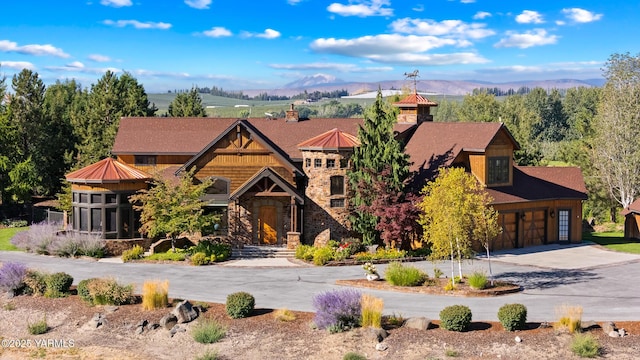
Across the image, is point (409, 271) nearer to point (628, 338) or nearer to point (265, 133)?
point (628, 338)

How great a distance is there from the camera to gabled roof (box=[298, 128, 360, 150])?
39.0m

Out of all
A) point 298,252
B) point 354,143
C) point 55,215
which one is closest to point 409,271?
point 298,252

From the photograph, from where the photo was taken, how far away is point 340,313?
23234mm

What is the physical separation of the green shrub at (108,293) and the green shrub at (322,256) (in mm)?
10715

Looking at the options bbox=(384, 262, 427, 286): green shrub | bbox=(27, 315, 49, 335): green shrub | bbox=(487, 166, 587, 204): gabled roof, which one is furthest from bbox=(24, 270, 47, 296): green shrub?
bbox=(487, 166, 587, 204): gabled roof

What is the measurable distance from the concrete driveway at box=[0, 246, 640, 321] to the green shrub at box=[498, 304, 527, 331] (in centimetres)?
139

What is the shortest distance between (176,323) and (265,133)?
74.3 feet

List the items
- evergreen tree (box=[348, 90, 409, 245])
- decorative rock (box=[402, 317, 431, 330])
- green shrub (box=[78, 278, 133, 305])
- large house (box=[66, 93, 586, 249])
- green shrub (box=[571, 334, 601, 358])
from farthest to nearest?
large house (box=[66, 93, 586, 249]), evergreen tree (box=[348, 90, 409, 245]), green shrub (box=[78, 278, 133, 305]), decorative rock (box=[402, 317, 431, 330]), green shrub (box=[571, 334, 601, 358])

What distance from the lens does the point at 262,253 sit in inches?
1503

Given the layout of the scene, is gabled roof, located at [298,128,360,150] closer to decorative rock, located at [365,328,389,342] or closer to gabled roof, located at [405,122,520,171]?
gabled roof, located at [405,122,520,171]

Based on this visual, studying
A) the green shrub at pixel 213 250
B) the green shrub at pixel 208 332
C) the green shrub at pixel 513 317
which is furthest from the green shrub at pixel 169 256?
the green shrub at pixel 513 317

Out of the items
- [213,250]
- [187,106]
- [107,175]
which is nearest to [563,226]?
[213,250]

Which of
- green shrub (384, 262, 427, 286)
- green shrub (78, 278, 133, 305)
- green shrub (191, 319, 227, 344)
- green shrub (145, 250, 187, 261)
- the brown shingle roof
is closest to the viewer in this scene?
green shrub (191, 319, 227, 344)

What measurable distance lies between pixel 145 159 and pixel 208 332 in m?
25.2
